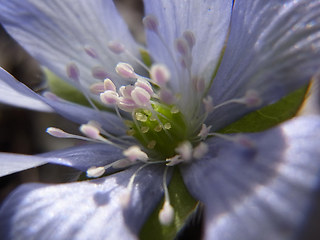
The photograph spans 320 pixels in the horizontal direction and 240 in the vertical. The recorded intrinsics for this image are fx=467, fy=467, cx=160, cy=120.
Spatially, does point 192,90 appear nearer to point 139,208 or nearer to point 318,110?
point 139,208

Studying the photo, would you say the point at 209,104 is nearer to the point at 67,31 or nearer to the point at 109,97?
the point at 109,97

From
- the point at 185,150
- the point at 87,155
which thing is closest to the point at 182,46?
the point at 185,150

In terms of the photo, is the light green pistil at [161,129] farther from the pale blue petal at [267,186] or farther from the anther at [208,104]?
the pale blue petal at [267,186]

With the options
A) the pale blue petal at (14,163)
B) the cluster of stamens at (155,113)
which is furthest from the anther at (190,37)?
the pale blue petal at (14,163)

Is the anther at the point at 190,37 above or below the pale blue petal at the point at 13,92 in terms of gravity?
above

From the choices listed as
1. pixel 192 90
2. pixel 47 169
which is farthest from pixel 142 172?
pixel 47 169

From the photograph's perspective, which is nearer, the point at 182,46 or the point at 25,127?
the point at 182,46

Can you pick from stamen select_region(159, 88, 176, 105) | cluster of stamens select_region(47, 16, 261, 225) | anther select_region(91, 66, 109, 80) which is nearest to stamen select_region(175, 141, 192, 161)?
cluster of stamens select_region(47, 16, 261, 225)
